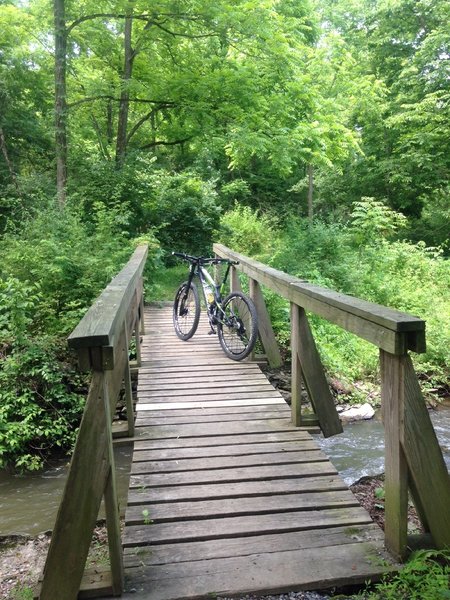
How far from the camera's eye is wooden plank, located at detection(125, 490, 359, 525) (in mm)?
2621

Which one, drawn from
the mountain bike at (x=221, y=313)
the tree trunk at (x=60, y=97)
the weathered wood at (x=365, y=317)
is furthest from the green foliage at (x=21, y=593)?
the tree trunk at (x=60, y=97)

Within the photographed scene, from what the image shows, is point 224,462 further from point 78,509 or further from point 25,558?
point 25,558

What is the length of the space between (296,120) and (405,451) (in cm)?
1044

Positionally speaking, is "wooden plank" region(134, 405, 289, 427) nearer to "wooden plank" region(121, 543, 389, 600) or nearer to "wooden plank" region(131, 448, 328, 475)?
"wooden plank" region(131, 448, 328, 475)

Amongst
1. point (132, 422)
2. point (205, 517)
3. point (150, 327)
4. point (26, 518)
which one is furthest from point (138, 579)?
point (150, 327)

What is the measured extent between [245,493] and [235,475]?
0.22m

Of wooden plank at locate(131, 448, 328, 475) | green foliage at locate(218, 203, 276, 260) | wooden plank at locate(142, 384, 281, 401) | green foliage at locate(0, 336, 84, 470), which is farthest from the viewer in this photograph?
green foliage at locate(218, 203, 276, 260)

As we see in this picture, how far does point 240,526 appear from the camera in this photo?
2521 millimetres

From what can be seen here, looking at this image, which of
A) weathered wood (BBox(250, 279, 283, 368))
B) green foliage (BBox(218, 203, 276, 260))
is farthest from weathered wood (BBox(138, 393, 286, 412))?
green foliage (BBox(218, 203, 276, 260))

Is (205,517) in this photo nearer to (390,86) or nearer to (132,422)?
(132,422)

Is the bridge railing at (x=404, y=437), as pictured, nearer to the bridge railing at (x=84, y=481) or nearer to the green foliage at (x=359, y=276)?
the bridge railing at (x=84, y=481)

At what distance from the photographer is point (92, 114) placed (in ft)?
50.8

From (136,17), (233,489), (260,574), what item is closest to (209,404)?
(233,489)

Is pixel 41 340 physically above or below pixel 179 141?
below
